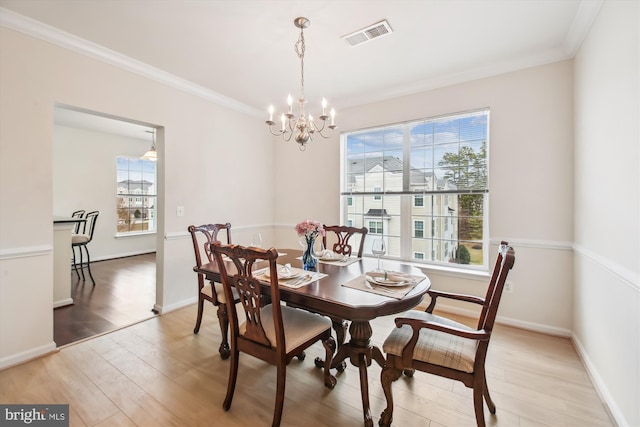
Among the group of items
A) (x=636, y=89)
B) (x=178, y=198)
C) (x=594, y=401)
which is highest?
(x=636, y=89)

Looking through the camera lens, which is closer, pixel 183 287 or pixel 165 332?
pixel 165 332

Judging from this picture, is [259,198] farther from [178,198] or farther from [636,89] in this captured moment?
[636,89]

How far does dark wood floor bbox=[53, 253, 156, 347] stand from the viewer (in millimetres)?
2756

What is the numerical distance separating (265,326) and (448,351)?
3.45ft

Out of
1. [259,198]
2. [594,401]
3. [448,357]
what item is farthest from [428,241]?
[259,198]

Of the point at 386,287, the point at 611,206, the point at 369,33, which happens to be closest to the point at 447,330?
the point at 386,287

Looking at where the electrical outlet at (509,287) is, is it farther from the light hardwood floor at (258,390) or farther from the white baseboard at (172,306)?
the white baseboard at (172,306)

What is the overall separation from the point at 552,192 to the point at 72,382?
167 inches

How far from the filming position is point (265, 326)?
173 centimetres

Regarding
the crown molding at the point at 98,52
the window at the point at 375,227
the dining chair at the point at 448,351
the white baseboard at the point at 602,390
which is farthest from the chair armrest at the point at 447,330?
the crown molding at the point at 98,52

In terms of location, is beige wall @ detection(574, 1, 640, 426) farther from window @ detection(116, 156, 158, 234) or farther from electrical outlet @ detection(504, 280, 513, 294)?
window @ detection(116, 156, 158, 234)

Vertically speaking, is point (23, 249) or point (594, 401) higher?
point (23, 249)

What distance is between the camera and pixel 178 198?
3.28m

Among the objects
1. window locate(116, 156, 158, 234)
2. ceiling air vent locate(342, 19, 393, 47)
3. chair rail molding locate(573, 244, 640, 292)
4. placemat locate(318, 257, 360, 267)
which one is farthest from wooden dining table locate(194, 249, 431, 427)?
window locate(116, 156, 158, 234)
